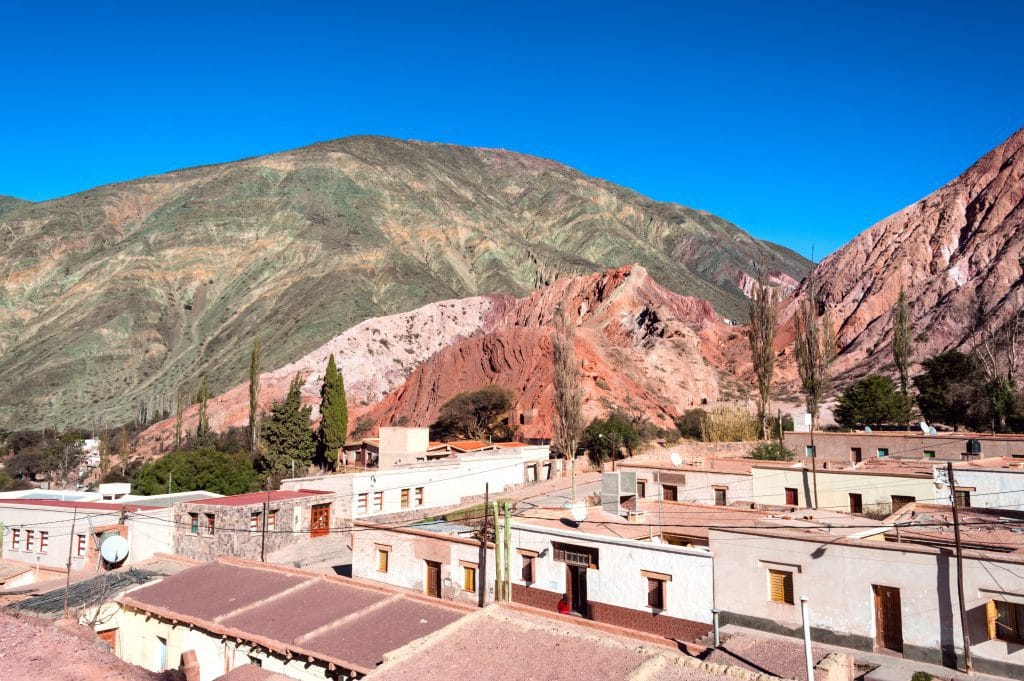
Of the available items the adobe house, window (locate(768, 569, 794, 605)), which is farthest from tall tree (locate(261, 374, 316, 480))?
window (locate(768, 569, 794, 605))

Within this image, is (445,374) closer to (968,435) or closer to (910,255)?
(968,435)

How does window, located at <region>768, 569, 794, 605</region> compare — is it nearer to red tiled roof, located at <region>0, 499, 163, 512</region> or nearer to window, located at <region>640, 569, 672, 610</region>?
window, located at <region>640, 569, 672, 610</region>

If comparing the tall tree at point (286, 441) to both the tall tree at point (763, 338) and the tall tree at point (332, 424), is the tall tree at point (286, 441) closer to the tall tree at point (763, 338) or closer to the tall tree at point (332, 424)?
the tall tree at point (332, 424)

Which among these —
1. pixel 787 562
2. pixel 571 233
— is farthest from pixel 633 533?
pixel 571 233

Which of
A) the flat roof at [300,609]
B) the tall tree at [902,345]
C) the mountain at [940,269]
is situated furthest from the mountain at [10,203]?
the flat roof at [300,609]

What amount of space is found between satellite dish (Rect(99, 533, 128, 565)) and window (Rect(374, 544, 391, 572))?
415 inches

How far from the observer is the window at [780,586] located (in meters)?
16.5

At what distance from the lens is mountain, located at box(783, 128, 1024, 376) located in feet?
263

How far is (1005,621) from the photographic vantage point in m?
14.0

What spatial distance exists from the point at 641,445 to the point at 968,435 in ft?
70.9

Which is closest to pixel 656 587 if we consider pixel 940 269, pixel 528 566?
pixel 528 566

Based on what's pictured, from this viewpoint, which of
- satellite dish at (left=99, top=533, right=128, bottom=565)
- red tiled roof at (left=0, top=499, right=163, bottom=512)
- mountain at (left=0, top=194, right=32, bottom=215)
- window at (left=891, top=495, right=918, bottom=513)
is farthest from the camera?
mountain at (left=0, top=194, right=32, bottom=215)

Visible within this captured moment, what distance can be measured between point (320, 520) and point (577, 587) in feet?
55.6

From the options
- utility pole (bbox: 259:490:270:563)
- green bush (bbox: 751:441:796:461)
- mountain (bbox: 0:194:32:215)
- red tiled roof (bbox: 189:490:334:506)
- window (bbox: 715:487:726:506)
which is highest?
mountain (bbox: 0:194:32:215)
